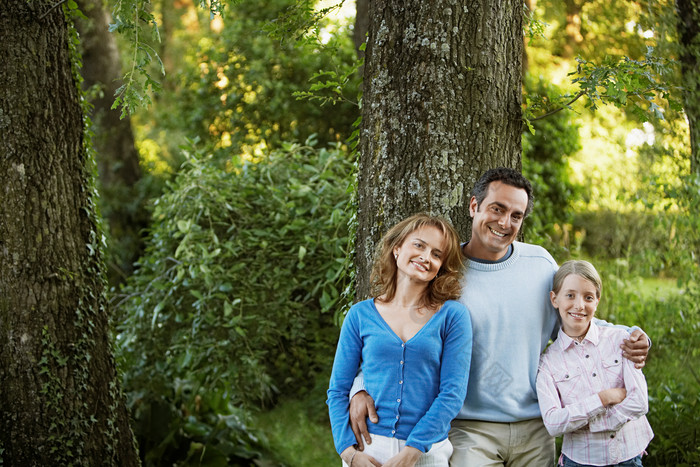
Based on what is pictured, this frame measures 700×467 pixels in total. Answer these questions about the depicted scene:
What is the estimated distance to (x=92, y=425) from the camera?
3.71 meters

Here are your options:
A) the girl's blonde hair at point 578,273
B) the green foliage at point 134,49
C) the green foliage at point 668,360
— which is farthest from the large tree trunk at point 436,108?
the green foliage at point 668,360

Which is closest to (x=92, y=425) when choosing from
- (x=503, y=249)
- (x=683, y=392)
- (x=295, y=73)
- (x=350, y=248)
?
(x=350, y=248)

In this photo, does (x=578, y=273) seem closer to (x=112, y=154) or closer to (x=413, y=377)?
(x=413, y=377)

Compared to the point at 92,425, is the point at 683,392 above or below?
above

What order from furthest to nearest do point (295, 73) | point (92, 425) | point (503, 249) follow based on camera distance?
1. point (295, 73)
2. point (92, 425)
3. point (503, 249)

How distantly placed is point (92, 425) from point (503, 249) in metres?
2.49

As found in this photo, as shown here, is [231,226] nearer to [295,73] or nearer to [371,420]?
[371,420]

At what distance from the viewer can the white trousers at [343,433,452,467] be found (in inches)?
A: 89.4

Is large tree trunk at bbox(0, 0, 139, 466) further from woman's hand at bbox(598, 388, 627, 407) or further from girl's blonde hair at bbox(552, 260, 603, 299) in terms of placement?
woman's hand at bbox(598, 388, 627, 407)

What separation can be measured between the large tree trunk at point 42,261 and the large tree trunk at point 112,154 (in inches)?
201

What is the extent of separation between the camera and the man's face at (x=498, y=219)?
2500 millimetres

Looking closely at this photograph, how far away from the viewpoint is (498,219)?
2500mm

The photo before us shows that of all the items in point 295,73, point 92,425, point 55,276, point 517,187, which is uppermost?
point 295,73

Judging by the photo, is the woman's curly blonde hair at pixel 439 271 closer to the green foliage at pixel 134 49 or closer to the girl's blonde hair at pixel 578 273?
the girl's blonde hair at pixel 578 273
